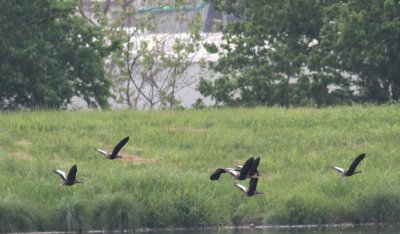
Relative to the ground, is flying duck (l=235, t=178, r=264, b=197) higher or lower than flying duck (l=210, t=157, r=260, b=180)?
lower

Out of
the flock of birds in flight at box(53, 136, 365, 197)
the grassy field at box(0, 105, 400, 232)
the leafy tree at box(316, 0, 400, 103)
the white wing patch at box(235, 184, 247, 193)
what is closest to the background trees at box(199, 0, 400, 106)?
the leafy tree at box(316, 0, 400, 103)

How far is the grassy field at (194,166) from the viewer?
21250 mm

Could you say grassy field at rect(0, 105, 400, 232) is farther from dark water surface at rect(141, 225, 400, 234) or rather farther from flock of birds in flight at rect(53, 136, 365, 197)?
flock of birds in flight at rect(53, 136, 365, 197)

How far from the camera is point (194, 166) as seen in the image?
24.1 meters

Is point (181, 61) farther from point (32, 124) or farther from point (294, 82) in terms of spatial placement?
point (32, 124)

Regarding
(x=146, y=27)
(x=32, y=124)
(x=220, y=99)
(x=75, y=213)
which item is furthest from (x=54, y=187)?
(x=146, y=27)

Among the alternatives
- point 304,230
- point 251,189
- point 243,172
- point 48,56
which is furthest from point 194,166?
point 48,56

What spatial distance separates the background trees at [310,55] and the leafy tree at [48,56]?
327 cm

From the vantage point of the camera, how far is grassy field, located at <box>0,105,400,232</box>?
69.7 ft

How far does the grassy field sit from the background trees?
3649 millimetres

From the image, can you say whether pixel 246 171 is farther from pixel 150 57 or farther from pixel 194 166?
pixel 150 57

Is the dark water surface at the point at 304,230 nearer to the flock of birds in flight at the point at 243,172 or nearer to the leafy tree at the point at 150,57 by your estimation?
the flock of birds in flight at the point at 243,172

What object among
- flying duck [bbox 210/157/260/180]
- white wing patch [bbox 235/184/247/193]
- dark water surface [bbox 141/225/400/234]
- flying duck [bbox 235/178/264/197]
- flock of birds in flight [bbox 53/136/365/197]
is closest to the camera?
flying duck [bbox 210/157/260/180]

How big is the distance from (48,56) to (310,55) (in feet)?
20.2
